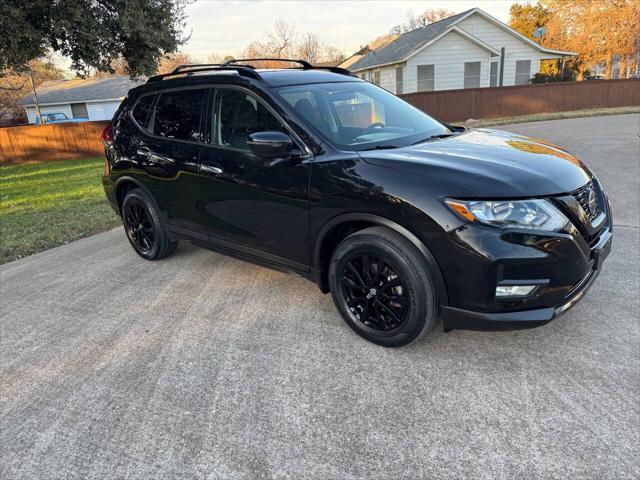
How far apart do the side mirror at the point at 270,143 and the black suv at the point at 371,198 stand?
0.03ft

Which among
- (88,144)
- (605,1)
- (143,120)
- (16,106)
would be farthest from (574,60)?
(16,106)

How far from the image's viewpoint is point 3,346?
3613 millimetres

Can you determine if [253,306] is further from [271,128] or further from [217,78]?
[217,78]

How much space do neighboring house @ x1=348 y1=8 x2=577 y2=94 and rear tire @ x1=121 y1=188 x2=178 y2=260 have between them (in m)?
22.4

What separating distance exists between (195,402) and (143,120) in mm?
3160

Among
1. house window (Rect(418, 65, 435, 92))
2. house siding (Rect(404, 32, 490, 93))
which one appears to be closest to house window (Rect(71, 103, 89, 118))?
house siding (Rect(404, 32, 490, 93))

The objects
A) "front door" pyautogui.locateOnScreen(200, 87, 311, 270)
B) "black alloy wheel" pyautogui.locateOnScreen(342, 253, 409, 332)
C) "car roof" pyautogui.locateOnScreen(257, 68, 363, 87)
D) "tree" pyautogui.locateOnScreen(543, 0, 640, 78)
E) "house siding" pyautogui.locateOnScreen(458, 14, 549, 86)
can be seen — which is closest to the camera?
"black alloy wheel" pyautogui.locateOnScreen(342, 253, 409, 332)

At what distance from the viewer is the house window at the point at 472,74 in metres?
25.8

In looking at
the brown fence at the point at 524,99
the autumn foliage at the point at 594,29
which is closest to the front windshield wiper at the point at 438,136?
the brown fence at the point at 524,99

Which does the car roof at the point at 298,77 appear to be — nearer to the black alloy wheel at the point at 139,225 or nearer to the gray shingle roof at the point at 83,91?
the black alloy wheel at the point at 139,225

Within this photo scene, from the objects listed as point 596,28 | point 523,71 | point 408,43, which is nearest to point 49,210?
point 408,43

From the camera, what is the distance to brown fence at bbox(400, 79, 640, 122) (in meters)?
20.6

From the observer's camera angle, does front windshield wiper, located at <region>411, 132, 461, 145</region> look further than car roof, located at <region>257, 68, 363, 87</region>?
No

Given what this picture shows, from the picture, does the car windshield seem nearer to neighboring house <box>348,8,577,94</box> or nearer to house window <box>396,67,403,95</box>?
neighboring house <box>348,8,577,94</box>
